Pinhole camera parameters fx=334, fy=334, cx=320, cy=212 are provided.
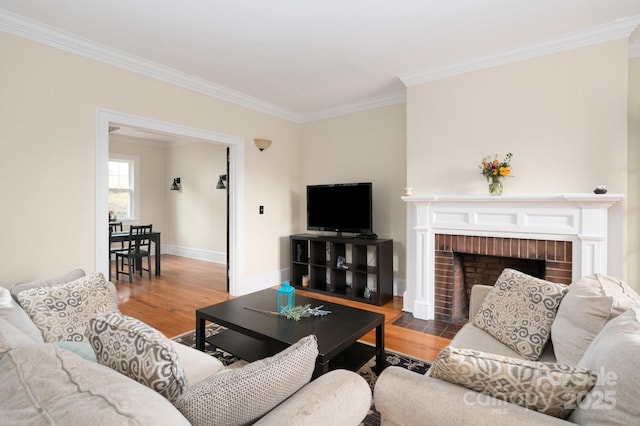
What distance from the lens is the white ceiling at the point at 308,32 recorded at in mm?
2404

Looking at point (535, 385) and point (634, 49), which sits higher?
point (634, 49)

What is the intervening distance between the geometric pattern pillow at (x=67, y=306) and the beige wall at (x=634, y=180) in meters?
4.00

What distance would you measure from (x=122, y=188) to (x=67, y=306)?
237 inches

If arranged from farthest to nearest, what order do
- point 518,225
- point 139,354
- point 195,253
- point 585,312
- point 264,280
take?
point 195,253
point 264,280
point 518,225
point 585,312
point 139,354

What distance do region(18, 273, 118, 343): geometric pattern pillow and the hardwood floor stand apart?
1275mm

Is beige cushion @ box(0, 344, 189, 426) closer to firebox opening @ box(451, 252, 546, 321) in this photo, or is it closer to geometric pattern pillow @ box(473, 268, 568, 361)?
geometric pattern pillow @ box(473, 268, 568, 361)

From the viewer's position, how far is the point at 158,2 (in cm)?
235

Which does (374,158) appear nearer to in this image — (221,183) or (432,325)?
(432,325)

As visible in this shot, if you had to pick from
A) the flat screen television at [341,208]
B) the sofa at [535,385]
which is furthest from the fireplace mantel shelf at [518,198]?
the sofa at [535,385]

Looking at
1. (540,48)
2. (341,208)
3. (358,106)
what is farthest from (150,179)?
(540,48)

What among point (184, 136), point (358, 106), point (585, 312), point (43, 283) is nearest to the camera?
point (585, 312)

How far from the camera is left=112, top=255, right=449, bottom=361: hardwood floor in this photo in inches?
116

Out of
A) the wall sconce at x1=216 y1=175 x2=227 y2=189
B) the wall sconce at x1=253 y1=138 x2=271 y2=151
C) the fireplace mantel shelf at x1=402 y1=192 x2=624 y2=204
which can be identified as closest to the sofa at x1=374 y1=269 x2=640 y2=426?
the fireplace mantel shelf at x1=402 y1=192 x2=624 y2=204

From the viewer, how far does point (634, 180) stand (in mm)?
2865
